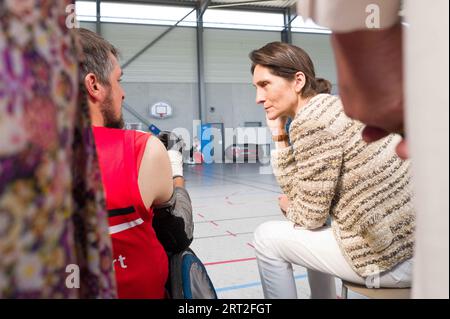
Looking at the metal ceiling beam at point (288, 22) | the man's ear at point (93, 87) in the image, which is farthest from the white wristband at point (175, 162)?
the metal ceiling beam at point (288, 22)

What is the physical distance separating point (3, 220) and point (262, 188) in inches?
229

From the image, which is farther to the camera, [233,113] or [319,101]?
[233,113]

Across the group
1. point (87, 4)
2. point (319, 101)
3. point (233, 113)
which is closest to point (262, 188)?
point (319, 101)

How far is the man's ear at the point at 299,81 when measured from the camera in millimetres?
1492

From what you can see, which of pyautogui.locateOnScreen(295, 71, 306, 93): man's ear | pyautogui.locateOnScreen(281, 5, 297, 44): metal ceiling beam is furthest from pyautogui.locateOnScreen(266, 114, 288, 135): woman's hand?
pyautogui.locateOnScreen(281, 5, 297, 44): metal ceiling beam

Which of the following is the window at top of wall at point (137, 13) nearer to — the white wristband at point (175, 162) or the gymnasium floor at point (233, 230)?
the gymnasium floor at point (233, 230)

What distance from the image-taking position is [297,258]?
4.24ft

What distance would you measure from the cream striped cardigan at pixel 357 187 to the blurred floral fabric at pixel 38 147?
0.88 metres

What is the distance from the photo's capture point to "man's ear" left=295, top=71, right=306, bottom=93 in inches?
58.7

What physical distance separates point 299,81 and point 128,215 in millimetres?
922

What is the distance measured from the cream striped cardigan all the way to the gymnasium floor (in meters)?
0.90

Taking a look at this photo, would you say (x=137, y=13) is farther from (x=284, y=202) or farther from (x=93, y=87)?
(x=93, y=87)
